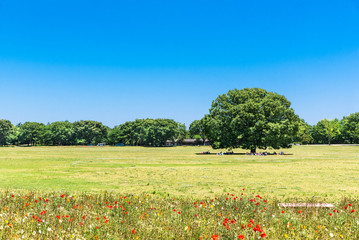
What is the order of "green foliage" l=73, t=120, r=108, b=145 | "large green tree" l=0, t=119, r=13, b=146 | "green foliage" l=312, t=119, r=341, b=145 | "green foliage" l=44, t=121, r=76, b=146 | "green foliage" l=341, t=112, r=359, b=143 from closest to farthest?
"large green tree" l=0, t=119, r=13, b=146 < "green foliage" l=341, t=112, r=359, b=143 < "green foliage" l=44, t=121, r=76, b=146 < "green foliage" l=73, t=120, r=108, b=145 < "green foliage" l=312, t=119, r=341, b=145

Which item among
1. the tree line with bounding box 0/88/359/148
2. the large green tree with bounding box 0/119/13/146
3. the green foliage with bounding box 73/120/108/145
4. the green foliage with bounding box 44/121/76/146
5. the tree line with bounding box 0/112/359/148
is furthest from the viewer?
the green foliage with bounding box 73/120/108/145

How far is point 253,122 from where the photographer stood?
59.8 meters

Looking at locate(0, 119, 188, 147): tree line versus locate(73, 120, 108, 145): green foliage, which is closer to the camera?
locate(0, 119, 188, 147): tree line

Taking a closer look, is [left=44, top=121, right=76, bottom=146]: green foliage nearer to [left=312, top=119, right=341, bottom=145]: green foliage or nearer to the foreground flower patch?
[left=312, top=119, right=341, bottom=145]: green foliage

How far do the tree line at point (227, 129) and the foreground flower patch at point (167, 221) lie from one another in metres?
48.6

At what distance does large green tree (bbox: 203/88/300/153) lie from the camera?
2286 inches

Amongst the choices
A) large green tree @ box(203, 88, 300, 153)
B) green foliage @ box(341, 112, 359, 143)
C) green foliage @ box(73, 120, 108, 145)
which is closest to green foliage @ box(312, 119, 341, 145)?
green foliage @ box(341, 112, 359, 143)

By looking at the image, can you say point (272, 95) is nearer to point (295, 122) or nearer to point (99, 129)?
point (295, 122)

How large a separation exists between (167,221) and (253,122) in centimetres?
5353

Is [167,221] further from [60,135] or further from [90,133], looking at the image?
[90,133]

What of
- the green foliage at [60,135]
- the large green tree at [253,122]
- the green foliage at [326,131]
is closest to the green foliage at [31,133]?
the green foliage at [60,135]

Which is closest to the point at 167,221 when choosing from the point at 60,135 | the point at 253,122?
the point at 253,122

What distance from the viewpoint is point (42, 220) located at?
26.6 feet

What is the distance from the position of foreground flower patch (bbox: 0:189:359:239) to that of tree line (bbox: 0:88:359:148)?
48600 mm
